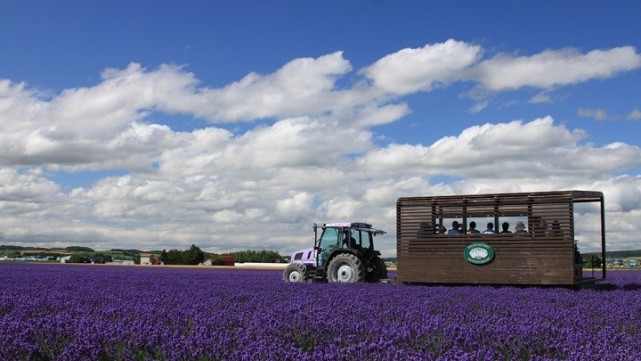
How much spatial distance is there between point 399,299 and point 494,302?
1.34 m

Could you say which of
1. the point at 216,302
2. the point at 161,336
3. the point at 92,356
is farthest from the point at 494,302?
the point at 92,356

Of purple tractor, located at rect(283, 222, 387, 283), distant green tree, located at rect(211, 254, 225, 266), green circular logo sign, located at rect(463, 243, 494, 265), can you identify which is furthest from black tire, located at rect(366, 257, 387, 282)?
distant green tree, located at rect(211, 254, 225, 266)

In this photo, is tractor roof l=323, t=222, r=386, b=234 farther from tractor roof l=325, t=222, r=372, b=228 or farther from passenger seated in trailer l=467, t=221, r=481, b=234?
passenger seated in trailer l=467, t=221, r=481, b=234

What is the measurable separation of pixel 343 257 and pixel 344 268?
28cm

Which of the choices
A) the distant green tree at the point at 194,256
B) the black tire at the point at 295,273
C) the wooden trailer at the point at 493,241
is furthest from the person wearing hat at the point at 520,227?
the distant green tree at the point at 194,256

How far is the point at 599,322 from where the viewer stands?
7238mm

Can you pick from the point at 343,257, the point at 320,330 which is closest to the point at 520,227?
the point at 343,257

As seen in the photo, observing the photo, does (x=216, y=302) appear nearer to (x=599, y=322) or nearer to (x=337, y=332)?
(x=337, y=332)

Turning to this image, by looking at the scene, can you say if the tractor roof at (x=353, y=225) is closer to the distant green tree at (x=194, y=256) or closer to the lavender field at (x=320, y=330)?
the lavender field at (x=320, y=330)

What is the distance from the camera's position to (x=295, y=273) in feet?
57.9

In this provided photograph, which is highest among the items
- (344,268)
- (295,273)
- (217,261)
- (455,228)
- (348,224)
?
(348,224)

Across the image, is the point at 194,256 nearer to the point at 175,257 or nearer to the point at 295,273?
the point at 175,257

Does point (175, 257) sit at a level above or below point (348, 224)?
below

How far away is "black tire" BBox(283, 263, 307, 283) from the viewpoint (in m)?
17.3
